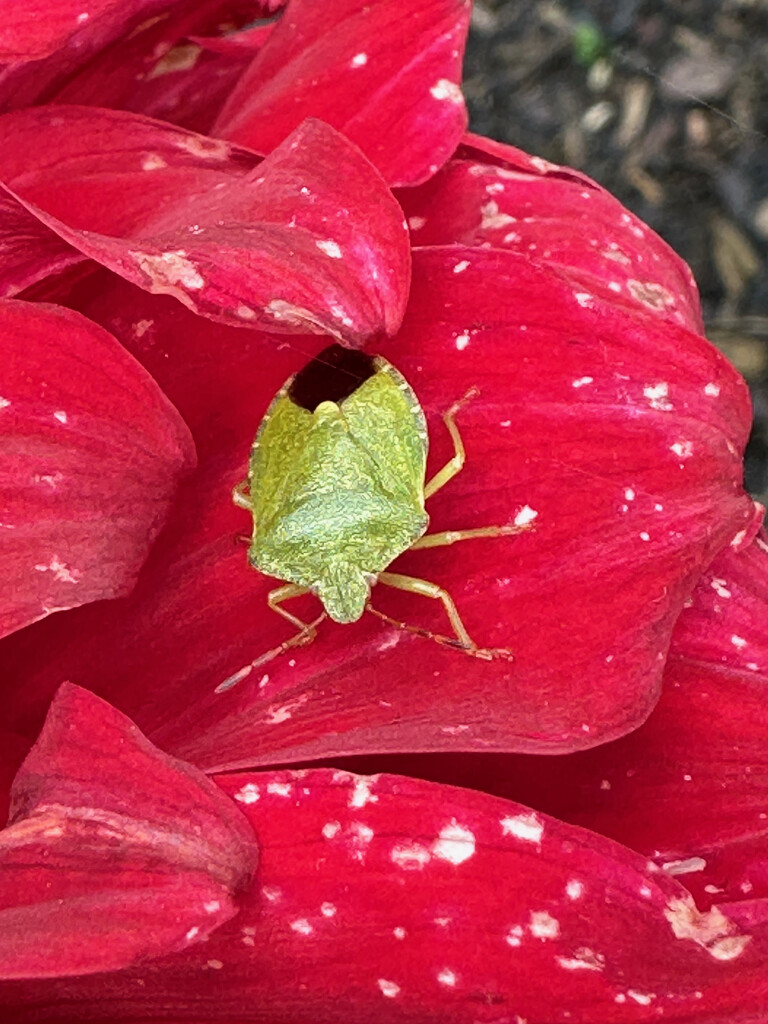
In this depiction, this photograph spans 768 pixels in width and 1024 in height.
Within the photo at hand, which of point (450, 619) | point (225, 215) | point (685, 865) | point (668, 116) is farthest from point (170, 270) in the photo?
point (668, 116)

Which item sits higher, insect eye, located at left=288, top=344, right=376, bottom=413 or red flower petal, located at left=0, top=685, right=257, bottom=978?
insect eye, located at left=288, top=344, right=376, bottom=413

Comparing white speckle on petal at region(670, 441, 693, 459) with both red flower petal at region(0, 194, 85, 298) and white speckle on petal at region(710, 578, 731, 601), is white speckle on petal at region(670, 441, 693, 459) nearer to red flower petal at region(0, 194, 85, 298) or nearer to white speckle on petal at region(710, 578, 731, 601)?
white speckle on petal at region(710, 578, 731, 601)

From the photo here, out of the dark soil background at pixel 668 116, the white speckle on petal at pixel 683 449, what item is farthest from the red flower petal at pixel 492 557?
the dark soil background at pixel 668 116

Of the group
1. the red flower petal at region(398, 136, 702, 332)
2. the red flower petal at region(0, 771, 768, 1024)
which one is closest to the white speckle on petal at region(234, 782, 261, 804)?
the red flower petal at region(0, 771, 768, 1024)

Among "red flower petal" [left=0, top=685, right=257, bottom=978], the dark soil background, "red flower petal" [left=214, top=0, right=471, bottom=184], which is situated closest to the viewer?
"red flower petal" [left=0, top=685, right=257, bottom=978]

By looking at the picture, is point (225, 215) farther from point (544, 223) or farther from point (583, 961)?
point (583, 961)

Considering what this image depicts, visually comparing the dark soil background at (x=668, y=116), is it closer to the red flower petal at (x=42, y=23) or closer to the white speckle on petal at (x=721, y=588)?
the white speckle on petal at (x=721, y=588)

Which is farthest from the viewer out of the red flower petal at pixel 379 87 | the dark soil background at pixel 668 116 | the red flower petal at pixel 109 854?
the dark soil background at pixel 668 116
